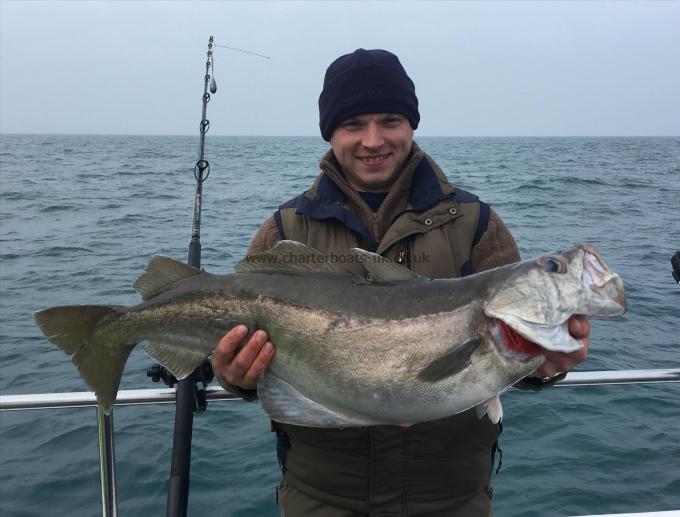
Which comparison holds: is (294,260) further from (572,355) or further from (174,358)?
(572,355)

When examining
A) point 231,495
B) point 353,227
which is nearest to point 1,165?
point 231,495

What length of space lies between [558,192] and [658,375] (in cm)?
2583

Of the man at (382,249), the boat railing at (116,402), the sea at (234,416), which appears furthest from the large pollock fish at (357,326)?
the sea at (234,416)

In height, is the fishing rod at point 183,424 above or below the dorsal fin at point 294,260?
below

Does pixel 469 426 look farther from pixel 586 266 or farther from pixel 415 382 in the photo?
pixel 586 266

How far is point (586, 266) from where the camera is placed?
2.62m

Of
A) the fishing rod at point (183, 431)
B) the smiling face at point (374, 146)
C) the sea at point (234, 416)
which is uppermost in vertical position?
the smiling face at point (374, 146)

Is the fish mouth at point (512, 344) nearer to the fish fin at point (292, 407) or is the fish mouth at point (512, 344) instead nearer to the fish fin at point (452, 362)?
the fish fin at point (452, 362)

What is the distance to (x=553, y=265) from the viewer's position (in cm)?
266

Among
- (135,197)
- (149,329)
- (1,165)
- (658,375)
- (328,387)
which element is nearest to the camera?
(328,387)

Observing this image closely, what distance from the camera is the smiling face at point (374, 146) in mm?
3271

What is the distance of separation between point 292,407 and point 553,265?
146cm

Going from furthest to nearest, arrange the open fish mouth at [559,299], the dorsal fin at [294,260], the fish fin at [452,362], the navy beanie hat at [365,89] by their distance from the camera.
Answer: the navy beanie hat at [365,89], the dorsal fin at [294,260], the fish fin at [452,362], the open fish mouth at [559,299]

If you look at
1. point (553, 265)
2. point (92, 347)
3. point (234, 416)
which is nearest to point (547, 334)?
point (553, 265)
